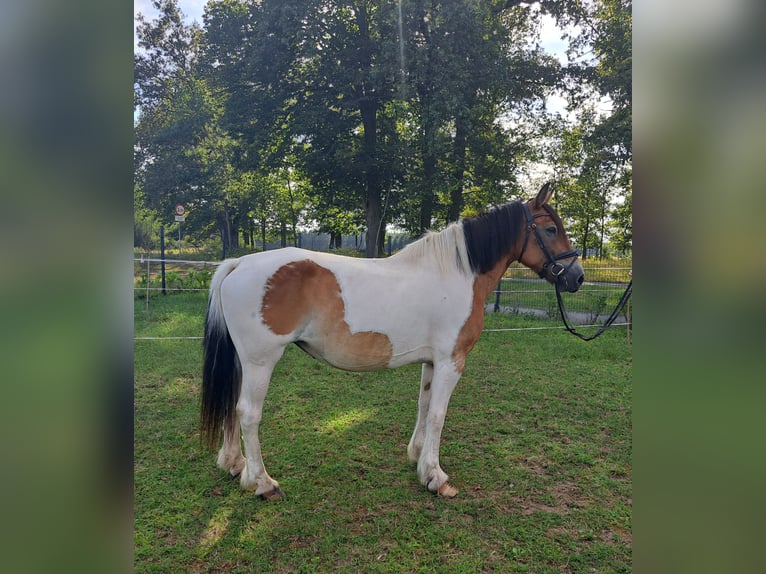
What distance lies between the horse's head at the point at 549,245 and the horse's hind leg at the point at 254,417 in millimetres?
2039

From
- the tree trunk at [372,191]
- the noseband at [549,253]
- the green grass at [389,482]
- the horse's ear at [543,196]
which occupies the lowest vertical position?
the green grass at [389,482]

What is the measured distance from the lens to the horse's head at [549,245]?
9.90ft

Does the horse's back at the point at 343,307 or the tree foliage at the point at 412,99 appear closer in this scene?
the horse's back at the point at 343,307

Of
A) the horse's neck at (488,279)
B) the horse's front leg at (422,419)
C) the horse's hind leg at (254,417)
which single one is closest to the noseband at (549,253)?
the horse's neck at (488,279)

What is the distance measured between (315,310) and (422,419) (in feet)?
4.23

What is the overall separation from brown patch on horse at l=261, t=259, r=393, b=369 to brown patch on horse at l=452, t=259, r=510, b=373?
537 millimetres

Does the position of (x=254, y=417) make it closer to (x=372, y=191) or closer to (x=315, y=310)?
(x=315, y=310)

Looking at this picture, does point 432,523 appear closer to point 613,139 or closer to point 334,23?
point 613,139

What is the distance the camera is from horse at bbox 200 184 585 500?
2605 mm

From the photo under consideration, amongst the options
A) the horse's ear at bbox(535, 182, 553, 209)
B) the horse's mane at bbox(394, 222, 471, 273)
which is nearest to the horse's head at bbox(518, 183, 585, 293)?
the horse's ear at bbox(535, 182, 553, 209)

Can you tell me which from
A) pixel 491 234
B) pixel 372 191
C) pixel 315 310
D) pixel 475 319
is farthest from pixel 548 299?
pixel 315 310

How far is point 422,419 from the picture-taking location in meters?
3.17

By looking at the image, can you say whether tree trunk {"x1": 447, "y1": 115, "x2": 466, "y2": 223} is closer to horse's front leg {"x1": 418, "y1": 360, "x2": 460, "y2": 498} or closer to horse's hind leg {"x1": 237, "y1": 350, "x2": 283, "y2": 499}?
horse's front leg {"x1": 418, "y1": 360, "x2": 460, "y2": 498}

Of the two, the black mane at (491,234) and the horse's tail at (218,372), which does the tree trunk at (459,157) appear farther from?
the horse's tail at (218,372)
